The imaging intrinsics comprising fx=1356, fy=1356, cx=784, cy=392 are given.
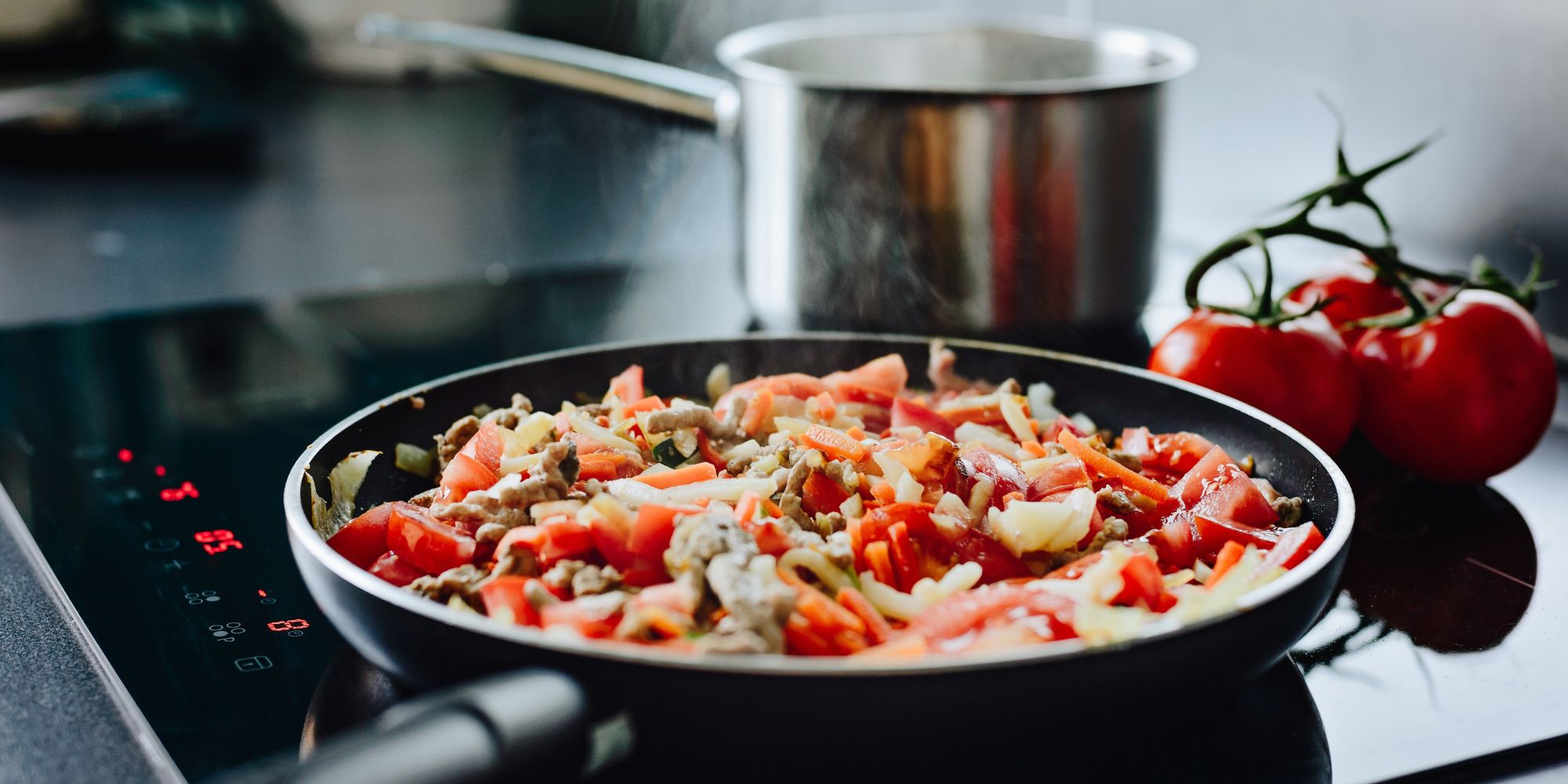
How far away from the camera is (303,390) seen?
133cm

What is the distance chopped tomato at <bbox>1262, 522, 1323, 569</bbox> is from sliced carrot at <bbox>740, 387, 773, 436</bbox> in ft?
1.21

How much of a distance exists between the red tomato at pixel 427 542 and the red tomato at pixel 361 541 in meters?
0.02

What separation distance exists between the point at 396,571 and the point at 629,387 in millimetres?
292

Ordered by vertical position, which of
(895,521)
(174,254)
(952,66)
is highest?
(952,66)

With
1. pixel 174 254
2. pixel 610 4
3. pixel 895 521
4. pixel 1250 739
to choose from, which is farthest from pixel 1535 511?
pixel 174 254

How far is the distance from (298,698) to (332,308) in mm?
939

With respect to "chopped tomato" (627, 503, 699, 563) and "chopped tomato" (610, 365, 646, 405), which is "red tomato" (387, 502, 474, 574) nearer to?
"chopped tomato" (627, 503, 699, 563)

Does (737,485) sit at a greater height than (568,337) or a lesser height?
greater

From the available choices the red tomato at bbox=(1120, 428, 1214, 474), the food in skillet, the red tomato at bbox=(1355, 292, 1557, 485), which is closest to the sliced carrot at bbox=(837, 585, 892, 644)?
the food in skillet

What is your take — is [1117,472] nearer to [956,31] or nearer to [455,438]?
[455,438]

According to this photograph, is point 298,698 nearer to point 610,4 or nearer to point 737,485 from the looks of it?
point 737,485

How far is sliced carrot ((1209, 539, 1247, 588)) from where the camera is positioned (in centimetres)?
79

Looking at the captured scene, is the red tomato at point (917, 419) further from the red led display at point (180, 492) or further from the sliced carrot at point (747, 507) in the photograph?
the red led display at point (180, 492)

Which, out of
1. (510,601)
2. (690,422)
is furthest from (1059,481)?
(510,601)
